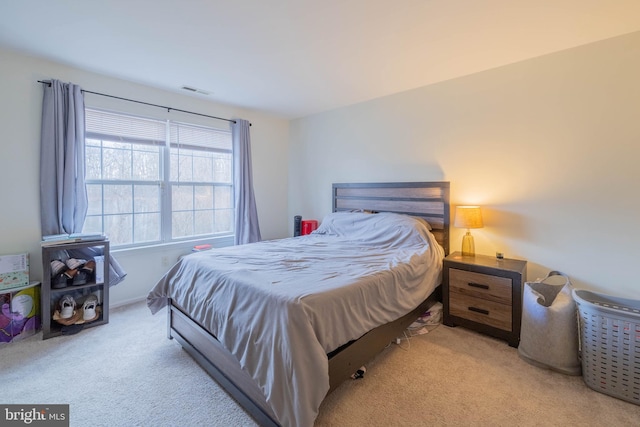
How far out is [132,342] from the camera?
233cm

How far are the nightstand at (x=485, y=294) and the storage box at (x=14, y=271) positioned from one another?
3786 millimetres

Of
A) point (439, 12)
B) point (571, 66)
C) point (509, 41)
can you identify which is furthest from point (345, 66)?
point (571, 66)

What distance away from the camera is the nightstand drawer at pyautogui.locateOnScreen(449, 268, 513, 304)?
2291 millimetres

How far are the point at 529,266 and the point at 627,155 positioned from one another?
1.12 m

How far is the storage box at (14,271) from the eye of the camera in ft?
7.60

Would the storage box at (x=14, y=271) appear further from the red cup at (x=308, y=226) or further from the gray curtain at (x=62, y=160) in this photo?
the red cup at (x=308, y=226)

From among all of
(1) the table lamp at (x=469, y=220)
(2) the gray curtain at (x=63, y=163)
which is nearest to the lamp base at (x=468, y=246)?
(1) the table lamp at (x=469, y=220)

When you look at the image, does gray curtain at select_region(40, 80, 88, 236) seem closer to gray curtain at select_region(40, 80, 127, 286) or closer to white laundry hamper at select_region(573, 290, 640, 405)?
gray curtain at select_region(40, 80, 127, 286)

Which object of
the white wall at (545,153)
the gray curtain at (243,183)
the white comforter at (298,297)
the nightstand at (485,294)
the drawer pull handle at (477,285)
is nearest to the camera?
the white comforter at (298,297)

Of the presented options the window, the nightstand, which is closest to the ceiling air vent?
the window

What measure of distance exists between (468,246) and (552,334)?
3.20 ft

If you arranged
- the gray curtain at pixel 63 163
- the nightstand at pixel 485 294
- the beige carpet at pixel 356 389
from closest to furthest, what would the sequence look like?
the beige carpet at pixel 356 389
the nightstand at pixel 485 294
the gray curtain at pixel 63 163

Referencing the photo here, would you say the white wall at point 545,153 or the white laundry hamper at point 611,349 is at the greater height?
the white wall at point 545,153

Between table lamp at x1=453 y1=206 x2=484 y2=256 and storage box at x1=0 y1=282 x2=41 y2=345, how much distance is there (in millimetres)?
3903
